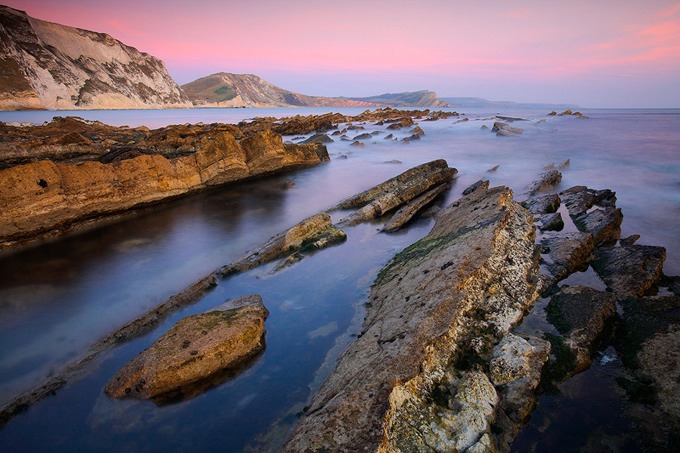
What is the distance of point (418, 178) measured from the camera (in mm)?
17422

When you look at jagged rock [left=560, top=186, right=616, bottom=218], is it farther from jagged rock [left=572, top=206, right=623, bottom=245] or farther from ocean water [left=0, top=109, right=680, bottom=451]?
ocean water [left=0, top=109, right=680, bottom=451]

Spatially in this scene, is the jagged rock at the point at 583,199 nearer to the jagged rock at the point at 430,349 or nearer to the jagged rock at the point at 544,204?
the jagged rock at the point at 544,204

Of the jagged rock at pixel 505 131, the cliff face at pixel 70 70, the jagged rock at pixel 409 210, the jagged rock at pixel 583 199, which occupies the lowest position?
the jagged rock at pixel 409 210

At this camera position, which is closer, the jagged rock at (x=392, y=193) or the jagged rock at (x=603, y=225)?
the jagged rock at (x=603, y=225)

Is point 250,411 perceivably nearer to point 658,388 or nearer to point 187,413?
point 187,413

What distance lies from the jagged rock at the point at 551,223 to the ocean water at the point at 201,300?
2.67 meters

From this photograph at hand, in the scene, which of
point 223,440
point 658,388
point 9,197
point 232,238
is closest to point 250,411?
point 223,440

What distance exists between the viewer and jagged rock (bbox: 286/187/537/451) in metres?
4.07

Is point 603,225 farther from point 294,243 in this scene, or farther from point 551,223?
point 294,243

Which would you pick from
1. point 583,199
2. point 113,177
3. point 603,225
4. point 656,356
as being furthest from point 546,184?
point 113,177

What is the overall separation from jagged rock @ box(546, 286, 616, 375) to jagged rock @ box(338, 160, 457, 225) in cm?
852

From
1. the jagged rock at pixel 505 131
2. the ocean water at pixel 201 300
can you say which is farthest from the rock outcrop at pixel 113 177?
the jagged rock at pixel 505 131

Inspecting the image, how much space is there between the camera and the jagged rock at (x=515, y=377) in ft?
14.6

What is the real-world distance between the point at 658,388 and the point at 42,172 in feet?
61.6
